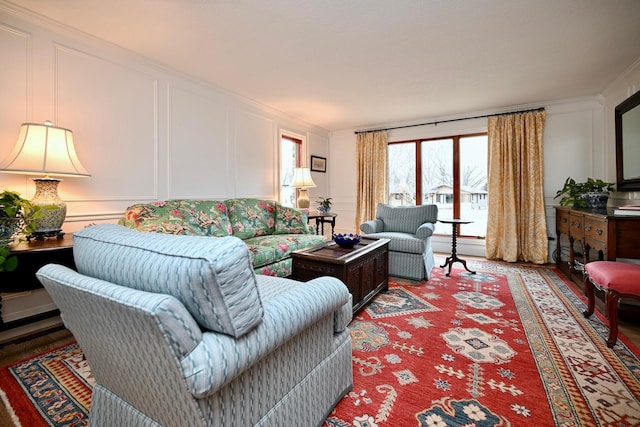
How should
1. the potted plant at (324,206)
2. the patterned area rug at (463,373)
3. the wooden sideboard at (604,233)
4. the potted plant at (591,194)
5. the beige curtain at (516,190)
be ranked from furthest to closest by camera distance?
the potted plant at (324,206) → the beige curtain at (516,190) → the potted plant at (591,194) → the wooden sideboard at (604,233) → the patterned area rug at (463,373)

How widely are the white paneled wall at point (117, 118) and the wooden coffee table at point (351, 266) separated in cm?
180

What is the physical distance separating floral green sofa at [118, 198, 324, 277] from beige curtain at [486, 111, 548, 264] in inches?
119

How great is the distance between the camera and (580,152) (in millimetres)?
4172

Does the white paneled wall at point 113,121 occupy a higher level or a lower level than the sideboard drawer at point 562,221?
higher

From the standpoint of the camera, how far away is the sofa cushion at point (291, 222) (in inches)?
147

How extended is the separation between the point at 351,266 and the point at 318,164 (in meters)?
3.74

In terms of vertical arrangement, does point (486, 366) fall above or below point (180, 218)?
below

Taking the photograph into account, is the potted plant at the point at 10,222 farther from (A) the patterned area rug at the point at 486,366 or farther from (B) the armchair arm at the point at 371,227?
(B) the armchair arm at the point at 371,227

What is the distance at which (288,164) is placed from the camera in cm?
512

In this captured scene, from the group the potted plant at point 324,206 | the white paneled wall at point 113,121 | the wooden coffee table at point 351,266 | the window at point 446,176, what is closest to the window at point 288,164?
the potted plant at point 324,206

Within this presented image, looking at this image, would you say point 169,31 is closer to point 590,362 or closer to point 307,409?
point 307,409

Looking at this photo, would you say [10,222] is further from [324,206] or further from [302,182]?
[324,206]

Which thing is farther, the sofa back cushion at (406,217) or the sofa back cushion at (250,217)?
the sofa back cushion at (406,217)

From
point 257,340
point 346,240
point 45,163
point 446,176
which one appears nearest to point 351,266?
point 346,240
